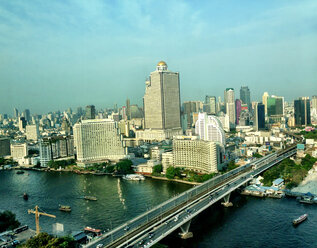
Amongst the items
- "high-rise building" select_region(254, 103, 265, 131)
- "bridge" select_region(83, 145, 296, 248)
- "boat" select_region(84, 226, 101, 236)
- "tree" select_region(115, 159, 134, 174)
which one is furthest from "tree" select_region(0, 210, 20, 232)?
"high-rise building" select_region(254, 103, 265, 131)

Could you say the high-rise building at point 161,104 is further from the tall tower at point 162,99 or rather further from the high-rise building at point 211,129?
the high-rise building at point 211,129

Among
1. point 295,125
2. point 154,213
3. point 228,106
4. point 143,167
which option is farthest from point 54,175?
point 228,106

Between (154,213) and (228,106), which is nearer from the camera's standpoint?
(154,213)

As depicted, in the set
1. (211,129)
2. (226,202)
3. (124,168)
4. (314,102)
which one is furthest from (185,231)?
(314,102)

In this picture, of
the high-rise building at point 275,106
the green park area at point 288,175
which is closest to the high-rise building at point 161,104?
the green park area at point 288,175

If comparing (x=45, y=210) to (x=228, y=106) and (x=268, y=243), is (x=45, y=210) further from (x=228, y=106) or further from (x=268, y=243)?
(x=228, y=106)

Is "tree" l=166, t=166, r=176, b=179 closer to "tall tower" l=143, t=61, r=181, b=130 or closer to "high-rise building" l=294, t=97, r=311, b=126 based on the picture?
"tall tower" l=143, t=61, r=181, b=130
